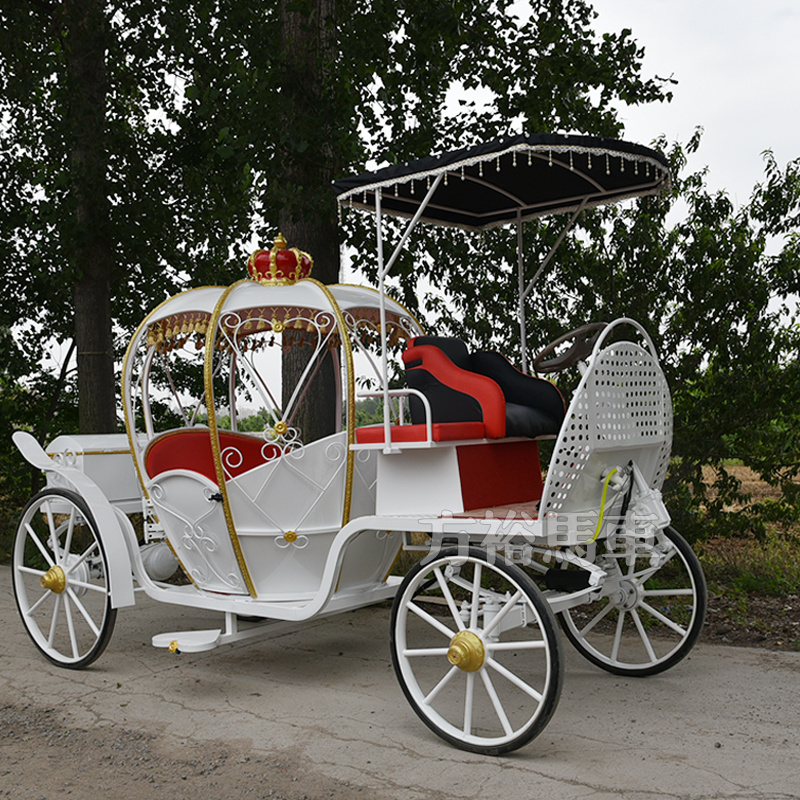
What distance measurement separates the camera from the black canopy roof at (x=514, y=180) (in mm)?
4246

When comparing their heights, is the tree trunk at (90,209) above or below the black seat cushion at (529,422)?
above

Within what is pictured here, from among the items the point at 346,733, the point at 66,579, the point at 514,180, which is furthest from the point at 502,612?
the point at 66,579

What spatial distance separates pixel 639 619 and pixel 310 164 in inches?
162

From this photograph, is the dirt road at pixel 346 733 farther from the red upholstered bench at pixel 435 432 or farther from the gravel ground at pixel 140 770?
the red upholstered bench at pixel 435 432

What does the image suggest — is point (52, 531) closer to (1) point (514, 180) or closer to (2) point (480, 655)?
(2) point (480, 655)

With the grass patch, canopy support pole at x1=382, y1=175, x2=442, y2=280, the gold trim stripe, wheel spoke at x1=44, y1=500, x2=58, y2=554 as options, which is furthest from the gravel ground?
the grass patch

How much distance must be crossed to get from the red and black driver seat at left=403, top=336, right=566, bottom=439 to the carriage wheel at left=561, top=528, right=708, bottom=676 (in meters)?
0.78

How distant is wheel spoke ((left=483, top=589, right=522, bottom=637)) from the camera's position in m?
4.00

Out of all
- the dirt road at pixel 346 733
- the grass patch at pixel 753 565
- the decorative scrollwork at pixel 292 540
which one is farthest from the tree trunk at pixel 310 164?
the grass patch at pixel 753 565

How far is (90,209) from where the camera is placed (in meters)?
8.97

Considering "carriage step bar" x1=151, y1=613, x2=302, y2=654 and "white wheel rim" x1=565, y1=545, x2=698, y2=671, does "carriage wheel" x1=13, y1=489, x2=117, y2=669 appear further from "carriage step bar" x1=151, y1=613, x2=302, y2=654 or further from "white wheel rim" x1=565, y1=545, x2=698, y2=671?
"white wheel rim" x1=565, y1=545, x2=698, y2=671

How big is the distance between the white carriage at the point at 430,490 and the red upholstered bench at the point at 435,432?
14 millimetres

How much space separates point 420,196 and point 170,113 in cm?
578

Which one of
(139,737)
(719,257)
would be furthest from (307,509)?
(719,257)
